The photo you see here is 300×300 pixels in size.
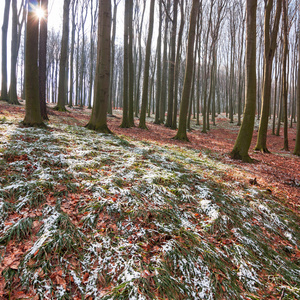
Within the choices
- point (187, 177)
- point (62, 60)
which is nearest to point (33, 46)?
point (187, 177)

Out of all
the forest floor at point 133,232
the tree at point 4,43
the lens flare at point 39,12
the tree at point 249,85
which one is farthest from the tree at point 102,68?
the tree at point 4,43

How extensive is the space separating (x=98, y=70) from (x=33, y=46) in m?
2.19

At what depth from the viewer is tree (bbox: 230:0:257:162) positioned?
240 inches

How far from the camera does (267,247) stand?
2656 mm

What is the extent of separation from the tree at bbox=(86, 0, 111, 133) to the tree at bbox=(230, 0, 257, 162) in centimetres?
504

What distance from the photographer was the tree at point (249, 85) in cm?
611

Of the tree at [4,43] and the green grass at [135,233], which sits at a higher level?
the tree at [4,43]

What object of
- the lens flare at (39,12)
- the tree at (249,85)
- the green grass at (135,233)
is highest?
the lens flare at (39,12)

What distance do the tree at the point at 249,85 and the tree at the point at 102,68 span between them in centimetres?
504

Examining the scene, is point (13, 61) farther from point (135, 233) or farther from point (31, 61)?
point (135, 233)

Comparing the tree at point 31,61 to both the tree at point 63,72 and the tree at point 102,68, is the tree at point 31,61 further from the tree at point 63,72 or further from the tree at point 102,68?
the tree at point 63,72

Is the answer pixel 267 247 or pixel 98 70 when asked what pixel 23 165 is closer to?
pixel 267 247

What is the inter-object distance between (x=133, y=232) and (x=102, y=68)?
6524 mm

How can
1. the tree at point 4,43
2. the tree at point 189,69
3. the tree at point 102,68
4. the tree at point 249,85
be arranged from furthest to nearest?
the tree at point 4,43, the tree at point 189,69, the tree at point 102,68, the tree at point 249,85
